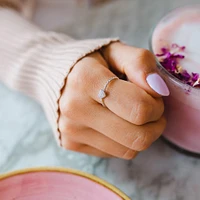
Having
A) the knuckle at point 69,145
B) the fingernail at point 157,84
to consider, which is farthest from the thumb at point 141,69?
the knuckle at point 69,145

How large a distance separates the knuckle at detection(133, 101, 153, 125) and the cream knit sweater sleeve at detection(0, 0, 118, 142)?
0.10 metres

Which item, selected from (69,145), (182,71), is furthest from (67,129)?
(182,71)

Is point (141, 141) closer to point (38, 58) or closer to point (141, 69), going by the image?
point (141, 69)

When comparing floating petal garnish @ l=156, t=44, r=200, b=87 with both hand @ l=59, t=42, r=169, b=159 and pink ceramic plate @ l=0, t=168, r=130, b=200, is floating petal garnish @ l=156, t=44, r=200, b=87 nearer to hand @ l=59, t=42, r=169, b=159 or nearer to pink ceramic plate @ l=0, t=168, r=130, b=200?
hand @ l=59, t=42, r=169, b=159

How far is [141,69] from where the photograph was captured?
444mm

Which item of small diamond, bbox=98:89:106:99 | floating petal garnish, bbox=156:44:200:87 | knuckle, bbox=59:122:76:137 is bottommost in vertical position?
knuckle, bbox=59:122:76:137

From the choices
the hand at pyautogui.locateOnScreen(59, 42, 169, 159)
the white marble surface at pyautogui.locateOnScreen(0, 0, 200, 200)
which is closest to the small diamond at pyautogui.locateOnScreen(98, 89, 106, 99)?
the hand at pyautogui.locateOnScreen(59, 42, 169, 159)

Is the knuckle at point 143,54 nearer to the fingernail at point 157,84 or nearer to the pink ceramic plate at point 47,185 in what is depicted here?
the fingernail at point 157,84

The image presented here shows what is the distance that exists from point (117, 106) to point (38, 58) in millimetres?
167

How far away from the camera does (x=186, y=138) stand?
0.50 meters

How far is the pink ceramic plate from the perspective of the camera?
1.43 feet

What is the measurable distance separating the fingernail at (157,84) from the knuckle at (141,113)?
21 millimetres

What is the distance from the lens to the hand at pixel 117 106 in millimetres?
430

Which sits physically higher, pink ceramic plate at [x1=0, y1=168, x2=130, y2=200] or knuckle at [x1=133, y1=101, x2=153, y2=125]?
knuckle at [x1=133, y1=101, x2=153, y2=125]
